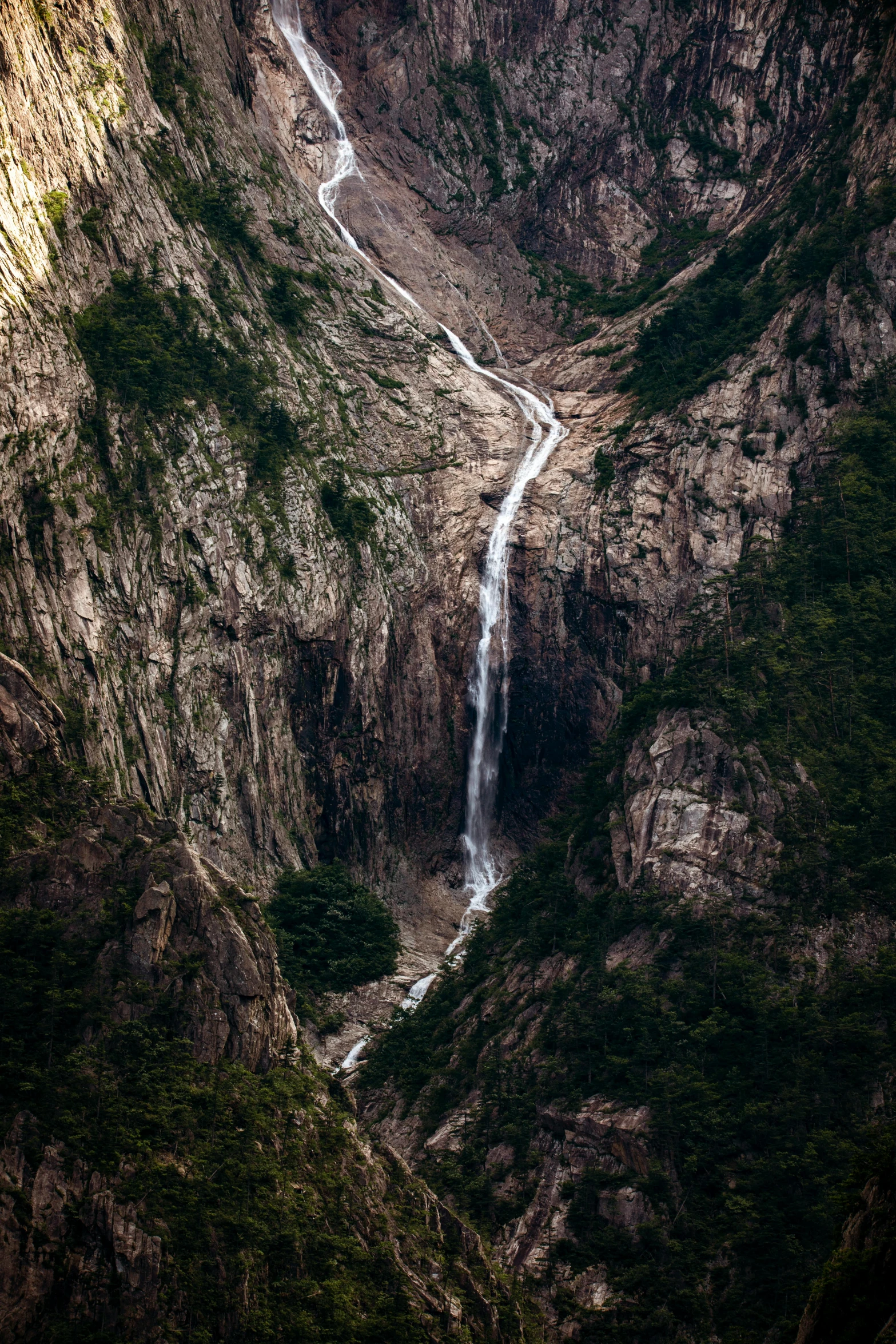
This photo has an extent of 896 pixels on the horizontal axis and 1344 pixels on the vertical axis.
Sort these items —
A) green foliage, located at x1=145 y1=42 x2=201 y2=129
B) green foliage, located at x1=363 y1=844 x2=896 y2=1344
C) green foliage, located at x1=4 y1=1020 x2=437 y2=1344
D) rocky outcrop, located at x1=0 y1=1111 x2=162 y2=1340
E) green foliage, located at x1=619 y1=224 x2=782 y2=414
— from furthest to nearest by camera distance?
green foliage, located at x1=619 y1=224 x2=782 y2=414, green foliage, located at x1=145 y1=42 x2=201 y2=129, green foliage, located at x1=363 y1=844 x2=896 y2=1344, green foliage, located at x1=4 y1=1020 x2=437 y2=1344, rocky outcrop, located at x1=0 y1=1111 x2=162 y2=1340

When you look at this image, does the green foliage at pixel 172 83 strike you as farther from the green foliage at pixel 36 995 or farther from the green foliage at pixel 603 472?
the green foliage at pixel 36 995

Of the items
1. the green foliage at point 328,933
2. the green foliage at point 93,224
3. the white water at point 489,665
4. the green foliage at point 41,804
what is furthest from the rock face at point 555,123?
the green foliage at point 41,804

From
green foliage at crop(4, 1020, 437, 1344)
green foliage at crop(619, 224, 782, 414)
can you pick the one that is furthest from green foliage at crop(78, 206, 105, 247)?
green foliage at crop(4, 1020, 437, 1344)

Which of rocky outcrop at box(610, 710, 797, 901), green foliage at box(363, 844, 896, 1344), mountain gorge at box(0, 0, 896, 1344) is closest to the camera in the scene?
mountain gorge at box(0, 0, 896, 1344)

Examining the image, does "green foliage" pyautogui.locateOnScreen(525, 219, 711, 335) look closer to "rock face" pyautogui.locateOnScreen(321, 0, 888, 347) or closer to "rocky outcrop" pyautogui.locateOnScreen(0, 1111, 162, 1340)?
"rock face" pyautogui.locateOnScreen(321, 0, 888, 347)

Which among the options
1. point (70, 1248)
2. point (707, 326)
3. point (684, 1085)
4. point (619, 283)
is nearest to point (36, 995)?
point (70, 1248)

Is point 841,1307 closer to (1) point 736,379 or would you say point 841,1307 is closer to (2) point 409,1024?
(2) point 409,1024

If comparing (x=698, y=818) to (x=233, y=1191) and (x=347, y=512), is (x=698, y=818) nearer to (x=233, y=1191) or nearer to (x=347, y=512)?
(x=233, y=1191)

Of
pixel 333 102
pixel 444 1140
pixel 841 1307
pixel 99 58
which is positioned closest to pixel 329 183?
pixel 333 102
